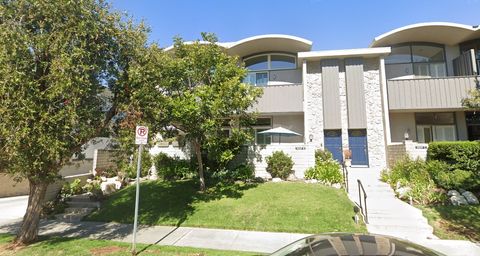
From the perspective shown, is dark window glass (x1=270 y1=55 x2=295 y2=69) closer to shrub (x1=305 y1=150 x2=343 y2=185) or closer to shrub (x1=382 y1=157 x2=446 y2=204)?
shrub (x1=305 y1=150 x2=343 y2=185)

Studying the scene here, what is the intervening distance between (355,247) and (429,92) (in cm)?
1765

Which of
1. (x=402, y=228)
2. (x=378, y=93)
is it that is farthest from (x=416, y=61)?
(x=402, y=228)

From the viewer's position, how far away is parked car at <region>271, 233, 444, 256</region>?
282cm

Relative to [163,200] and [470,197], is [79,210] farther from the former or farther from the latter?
[470,197]

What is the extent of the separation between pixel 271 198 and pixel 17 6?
31.9 ft

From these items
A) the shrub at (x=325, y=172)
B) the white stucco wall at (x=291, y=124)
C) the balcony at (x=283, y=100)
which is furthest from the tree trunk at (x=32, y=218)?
the white stucco wall at (x=291, y=124)

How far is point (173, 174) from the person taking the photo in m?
15.8

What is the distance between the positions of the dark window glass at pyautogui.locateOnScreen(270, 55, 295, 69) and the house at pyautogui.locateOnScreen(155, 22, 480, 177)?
83 cm

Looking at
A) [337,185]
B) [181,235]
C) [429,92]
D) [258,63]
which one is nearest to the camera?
[181,235]

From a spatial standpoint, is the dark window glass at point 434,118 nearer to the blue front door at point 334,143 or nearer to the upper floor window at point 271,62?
the blue front door at point 334,143

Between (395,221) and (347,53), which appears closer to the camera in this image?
(395,221)

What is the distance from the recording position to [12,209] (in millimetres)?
13391

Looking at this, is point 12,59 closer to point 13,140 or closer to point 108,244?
point 13,140

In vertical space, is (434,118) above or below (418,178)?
above
